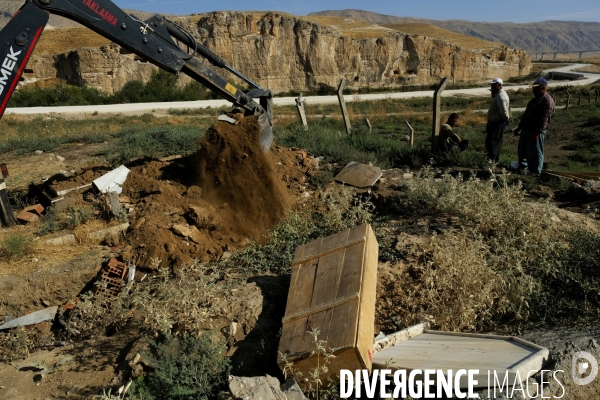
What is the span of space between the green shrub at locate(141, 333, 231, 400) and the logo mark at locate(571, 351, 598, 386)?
96.6 inches

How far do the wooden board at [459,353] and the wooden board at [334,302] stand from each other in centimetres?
28

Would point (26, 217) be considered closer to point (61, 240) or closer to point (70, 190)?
point (70, 190)

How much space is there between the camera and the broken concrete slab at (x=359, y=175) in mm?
8305

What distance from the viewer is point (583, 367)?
345 centimetres

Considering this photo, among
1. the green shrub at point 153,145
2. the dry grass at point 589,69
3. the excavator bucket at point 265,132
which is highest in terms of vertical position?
the excavator bucket at point 265,132

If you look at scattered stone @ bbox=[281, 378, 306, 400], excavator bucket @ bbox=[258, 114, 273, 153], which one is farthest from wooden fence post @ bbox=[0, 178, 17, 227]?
scattered stone @ bbox=[281, 378, 306, 400]

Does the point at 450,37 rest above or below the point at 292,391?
above

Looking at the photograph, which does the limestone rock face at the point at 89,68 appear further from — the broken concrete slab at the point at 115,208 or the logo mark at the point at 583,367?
the logo mark at the point at 583,367

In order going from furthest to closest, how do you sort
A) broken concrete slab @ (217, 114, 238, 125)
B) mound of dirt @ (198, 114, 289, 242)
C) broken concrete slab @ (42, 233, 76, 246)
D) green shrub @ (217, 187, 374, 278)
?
broken concrete slab @ (217, 114, 238, 125)
mound of dirt @ (198, 114, 289, 242)
broken concrete slab @ (42, 233, 76, 246)
green shrub @ (217, 187, 374, 278)

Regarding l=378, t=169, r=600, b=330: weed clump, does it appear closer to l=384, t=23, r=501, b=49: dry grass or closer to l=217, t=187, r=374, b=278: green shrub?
l=217, t=187, r=374, b=278: green shrub

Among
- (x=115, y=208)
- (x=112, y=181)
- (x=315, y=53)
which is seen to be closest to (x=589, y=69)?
(x=315, y=53)

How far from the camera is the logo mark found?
3.38 m

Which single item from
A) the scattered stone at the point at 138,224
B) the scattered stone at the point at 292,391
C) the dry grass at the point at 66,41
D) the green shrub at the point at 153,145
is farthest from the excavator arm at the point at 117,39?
the dry grass at the point at 66,41

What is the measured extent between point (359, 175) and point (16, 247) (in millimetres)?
5130
